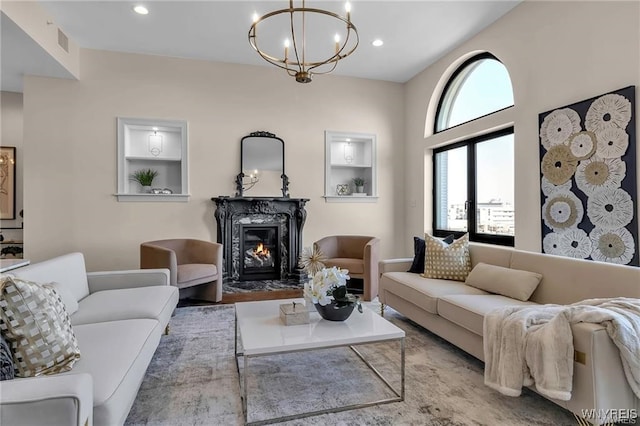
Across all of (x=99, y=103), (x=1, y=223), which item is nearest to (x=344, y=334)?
(x=99, y=103)

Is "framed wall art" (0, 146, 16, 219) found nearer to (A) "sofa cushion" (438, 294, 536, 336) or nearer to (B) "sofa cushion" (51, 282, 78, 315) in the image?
(B) "sofa cushion" (51, 282, 78, 315)

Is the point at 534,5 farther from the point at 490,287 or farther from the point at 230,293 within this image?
→ the point at 230,293

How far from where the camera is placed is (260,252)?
523 cm

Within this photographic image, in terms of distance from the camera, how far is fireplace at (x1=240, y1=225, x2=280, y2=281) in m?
5.13

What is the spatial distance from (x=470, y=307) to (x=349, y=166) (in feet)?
11.8

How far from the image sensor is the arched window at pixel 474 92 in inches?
162

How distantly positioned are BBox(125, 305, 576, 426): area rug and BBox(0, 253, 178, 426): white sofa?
304 millimetres

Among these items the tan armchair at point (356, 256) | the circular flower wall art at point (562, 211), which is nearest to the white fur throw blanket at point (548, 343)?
the circular flower wall art at point (562, 211)

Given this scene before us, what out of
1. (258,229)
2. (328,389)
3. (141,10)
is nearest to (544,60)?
(328,389)

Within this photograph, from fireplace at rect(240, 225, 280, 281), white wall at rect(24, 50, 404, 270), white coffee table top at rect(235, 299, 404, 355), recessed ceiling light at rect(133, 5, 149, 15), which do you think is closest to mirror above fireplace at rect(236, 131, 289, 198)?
white wall at rect(24, 50, 404, 270)

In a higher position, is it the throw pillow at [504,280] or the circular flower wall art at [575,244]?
the circular flower wall art at [575,244]

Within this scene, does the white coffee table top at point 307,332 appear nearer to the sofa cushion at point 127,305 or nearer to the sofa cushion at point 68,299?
the sofa cushion at point 127,305

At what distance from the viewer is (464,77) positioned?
15.8 feet

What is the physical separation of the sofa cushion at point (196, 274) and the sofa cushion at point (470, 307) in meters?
2.57
